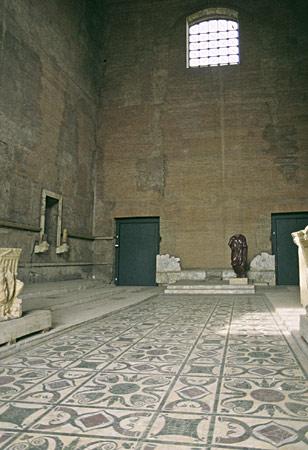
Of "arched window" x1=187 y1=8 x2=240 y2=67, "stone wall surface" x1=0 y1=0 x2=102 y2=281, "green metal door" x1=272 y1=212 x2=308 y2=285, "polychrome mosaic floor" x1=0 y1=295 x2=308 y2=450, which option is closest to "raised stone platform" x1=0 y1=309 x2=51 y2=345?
"polychrome mosaic floor" x1=0 y1=295 x2=308 y2=450

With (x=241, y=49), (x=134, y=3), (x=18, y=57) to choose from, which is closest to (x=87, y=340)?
(x=18, y=57)

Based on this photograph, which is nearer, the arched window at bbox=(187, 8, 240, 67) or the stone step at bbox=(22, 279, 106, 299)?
the stone step at bbox=(22, 279, 106, 299)

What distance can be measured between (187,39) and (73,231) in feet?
25.9

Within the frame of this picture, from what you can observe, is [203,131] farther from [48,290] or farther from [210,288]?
[48,290]

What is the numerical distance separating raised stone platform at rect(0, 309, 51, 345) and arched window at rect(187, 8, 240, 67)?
1156cm

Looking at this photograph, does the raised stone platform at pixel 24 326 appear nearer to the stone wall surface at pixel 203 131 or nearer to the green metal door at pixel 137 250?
the stone wall surface at pixel 203 131

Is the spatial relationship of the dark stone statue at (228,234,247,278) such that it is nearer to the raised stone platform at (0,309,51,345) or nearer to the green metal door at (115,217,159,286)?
the green metal door at (115,217,159,286)

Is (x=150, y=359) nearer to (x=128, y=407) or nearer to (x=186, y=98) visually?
(x=128, y=407)

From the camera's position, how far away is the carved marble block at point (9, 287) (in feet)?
11.2

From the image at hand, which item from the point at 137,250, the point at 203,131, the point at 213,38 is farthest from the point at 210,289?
the point at 213,38

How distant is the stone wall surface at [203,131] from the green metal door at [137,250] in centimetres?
35

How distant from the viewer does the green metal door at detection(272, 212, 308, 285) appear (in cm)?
1147

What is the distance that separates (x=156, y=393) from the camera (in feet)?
6.89

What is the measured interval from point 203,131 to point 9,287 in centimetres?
1005
